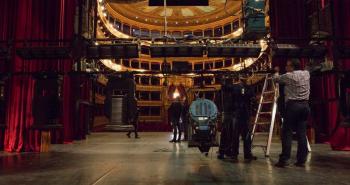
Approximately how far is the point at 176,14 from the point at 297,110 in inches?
1163

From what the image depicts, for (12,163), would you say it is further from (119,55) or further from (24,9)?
(24,9)

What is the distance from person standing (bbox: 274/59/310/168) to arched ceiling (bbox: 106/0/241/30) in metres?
26.1

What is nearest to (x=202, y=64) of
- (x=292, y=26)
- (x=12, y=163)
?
(x=292, y=26)

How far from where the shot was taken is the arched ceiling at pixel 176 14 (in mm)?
29812

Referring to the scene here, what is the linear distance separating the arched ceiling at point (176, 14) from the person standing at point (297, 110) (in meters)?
Result: 26.1

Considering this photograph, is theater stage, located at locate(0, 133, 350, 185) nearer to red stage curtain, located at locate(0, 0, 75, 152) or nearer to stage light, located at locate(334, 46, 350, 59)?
red stage curtain, located at locate(0, 0, 75, 152)

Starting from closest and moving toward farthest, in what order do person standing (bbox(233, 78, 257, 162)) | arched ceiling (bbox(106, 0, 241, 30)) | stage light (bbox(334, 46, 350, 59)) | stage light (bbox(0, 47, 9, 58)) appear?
1. person standing (bbox(233, 78, 257, 162))
2. stage light (bbox(334, 46, 350, 59))
3. stage light (bbox(0, 47, 9, 58))
4. arched ceiling (bbox(106, 0, 241, 30))

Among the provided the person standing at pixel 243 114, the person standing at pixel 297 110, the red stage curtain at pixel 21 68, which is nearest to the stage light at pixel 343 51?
the person standing at pixel 297 110

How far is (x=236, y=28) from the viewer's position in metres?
30.4

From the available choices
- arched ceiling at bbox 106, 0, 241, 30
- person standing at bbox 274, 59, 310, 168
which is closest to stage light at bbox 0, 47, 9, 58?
person standing at bbox 274, 59, 310, 168

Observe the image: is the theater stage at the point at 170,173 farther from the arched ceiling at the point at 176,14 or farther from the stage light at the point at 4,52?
the arched ceiling at the point at 176,14

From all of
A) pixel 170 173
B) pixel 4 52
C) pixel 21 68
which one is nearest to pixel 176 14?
pixel 21 68

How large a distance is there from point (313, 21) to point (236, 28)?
2170cm

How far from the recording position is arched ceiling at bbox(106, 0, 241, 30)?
29.8 m
